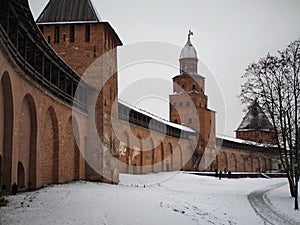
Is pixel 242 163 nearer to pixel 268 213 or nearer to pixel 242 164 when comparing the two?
pixel 242 164

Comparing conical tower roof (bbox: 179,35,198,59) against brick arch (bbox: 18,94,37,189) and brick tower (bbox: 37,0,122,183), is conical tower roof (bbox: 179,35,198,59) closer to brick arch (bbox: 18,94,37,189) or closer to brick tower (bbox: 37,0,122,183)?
brick tower (bbox: 37,0,122,183)

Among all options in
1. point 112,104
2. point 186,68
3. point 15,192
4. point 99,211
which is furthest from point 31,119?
point 186,68

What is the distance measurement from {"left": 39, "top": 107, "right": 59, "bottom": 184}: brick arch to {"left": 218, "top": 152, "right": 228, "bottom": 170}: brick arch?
112ft

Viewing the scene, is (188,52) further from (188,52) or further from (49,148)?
(49,148)

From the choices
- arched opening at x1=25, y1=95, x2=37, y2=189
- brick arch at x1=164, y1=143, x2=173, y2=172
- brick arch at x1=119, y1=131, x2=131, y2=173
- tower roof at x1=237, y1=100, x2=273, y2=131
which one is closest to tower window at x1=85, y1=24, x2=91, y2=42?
brick arch at x1=119, y1=131, x2=131, y2=173

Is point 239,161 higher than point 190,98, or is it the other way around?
point 190,98

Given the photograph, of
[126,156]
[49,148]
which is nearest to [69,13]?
[49,148]

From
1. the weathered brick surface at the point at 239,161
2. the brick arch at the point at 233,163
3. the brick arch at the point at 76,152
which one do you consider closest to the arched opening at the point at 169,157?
the weathered brick surface at the point at 239,161

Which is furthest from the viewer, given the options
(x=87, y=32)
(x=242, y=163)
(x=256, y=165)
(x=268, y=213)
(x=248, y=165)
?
(x=256, y=165)

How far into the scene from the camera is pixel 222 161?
167 ft

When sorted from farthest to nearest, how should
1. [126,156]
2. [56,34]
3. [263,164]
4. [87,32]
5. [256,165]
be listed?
[263,164]
[256,165]
[126,156]
[56,34]
[87,32]

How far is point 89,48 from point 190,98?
2918 centimetres

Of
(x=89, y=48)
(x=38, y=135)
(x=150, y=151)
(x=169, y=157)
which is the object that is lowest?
(x=169, y=157)

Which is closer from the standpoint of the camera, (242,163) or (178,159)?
(178,159)
